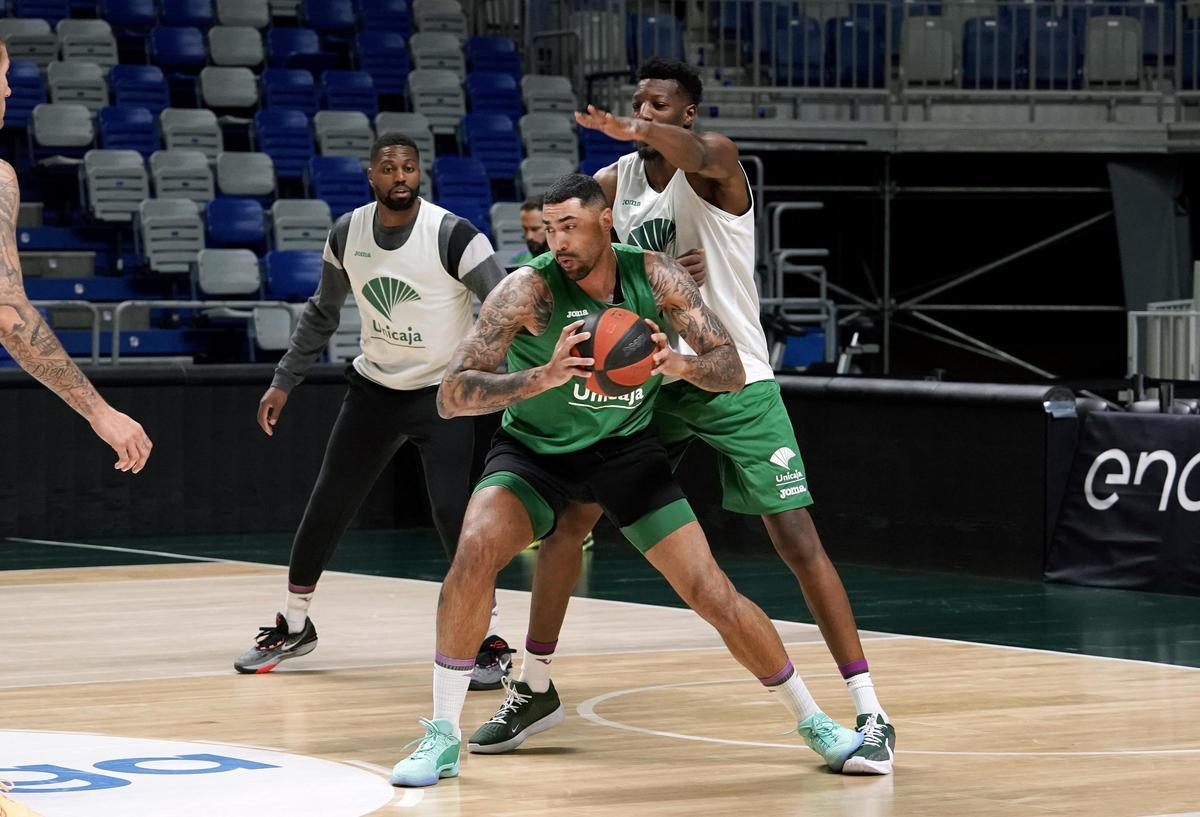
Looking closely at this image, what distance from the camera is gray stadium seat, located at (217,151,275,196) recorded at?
55.4 feet

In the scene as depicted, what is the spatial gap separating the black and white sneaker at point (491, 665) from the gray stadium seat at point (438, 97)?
1111cm

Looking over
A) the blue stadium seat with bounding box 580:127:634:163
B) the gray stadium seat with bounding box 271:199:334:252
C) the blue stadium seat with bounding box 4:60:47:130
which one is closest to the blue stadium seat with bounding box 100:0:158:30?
the blue stadium seat with bounding box 4:60:47:130

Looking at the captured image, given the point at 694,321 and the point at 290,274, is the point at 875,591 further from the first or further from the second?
the point at 290,274

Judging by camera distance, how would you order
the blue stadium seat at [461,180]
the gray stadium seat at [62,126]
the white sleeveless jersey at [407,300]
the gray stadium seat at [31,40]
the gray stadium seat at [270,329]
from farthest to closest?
the blue stadium seat at [461,180]
the gray stadium seat at [31,40]
the gray stadium seat at [62,126]
the gray stadium seat at [270,329]
the white sleeveless jersey at [407,300]

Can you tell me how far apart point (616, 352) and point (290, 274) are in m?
10.5

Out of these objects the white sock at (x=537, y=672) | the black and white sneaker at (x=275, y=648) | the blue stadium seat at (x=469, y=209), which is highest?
the blue stadium seat at (x=469, y=209)

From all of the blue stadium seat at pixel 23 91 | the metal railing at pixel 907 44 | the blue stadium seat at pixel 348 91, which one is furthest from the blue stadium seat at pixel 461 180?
the blue stadium seat at pixel 23 91

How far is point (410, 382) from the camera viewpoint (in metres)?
8.01

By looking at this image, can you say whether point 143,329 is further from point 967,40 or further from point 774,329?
point 967,40

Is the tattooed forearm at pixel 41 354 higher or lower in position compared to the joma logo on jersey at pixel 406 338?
higher

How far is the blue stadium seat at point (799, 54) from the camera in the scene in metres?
19.8

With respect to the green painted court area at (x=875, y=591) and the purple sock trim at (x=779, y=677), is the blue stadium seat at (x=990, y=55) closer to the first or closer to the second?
the green painted court area at (x=875, y=591)

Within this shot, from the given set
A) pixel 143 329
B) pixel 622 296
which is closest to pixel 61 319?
pixel 143 329

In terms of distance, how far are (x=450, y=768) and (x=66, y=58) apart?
1285 cm
